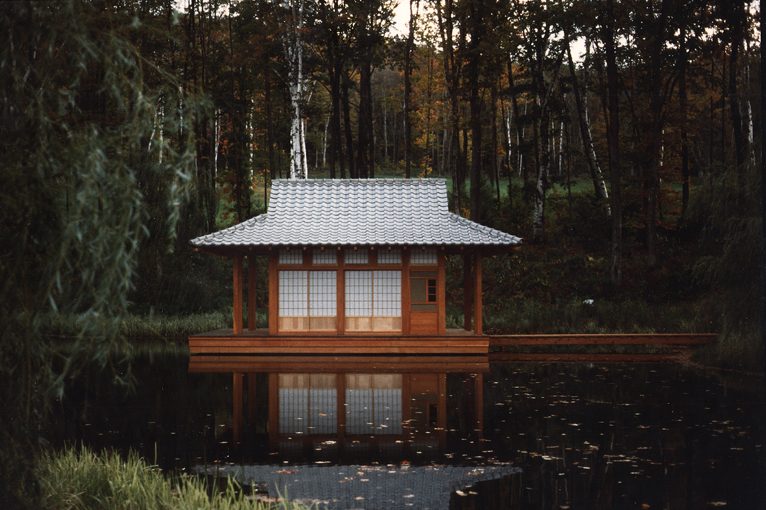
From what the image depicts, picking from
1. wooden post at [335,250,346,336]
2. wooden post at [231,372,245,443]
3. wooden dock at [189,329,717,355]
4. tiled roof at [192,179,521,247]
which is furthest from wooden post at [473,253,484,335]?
wooden post at [231,372,245,443]

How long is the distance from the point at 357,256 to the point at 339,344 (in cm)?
260

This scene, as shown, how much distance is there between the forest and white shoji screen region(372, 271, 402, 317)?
3723 millimetres

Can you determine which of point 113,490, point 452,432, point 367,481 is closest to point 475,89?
point 452,432

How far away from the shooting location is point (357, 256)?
2219 cm

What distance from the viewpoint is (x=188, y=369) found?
17.3 metres

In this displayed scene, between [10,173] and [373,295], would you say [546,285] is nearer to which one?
[373,295]

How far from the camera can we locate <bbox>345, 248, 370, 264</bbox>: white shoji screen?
22.2 m

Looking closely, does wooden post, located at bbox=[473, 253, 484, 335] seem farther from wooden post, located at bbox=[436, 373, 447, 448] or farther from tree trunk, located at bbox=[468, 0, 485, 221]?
tree trunk, located at bbox=[468, 0, 485, 221]

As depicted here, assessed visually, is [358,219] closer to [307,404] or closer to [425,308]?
[425,308]

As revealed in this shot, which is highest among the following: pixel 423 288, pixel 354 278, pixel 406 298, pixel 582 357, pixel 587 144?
pixel 587 144

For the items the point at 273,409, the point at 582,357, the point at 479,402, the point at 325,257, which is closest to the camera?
the point at 273,409

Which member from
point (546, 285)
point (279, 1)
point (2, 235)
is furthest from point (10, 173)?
point (279, 1)

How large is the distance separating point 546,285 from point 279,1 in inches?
588

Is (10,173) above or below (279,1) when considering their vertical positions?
below
